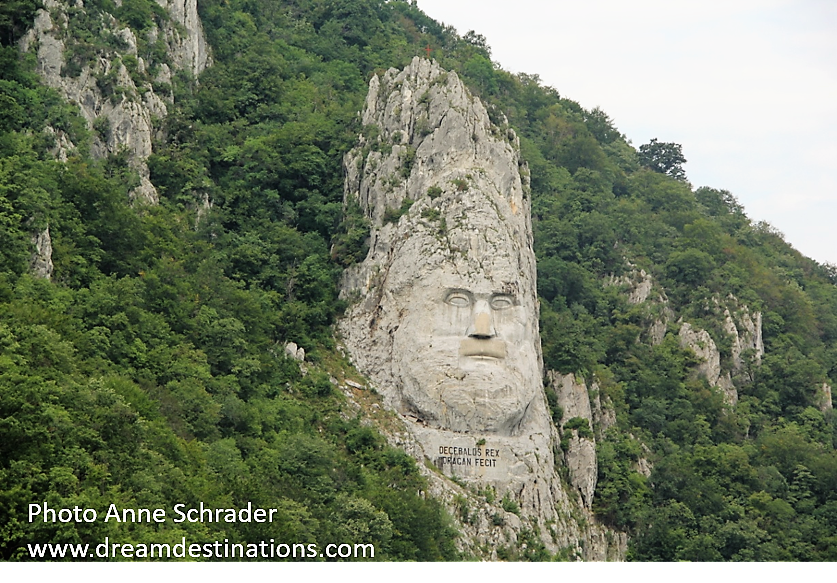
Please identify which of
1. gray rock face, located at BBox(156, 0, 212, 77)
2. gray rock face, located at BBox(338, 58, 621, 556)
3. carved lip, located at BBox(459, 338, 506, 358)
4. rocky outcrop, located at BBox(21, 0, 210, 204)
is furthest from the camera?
gray rock face, located at BBox(156, 0, 212, 77)

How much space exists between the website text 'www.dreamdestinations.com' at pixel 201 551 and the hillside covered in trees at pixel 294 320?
41 centimetres

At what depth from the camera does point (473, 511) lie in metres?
49.4

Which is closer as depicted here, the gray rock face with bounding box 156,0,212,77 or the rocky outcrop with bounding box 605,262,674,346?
the gray rock face with bounding box 156,0,212,77

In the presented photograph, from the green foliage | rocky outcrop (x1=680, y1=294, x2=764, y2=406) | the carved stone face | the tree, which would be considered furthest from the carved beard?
the tree

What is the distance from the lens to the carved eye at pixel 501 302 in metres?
54.2

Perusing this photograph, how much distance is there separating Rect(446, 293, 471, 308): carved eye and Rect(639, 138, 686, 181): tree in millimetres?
49335

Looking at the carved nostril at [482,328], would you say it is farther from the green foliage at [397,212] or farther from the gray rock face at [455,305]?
the green foliage at [397,212]

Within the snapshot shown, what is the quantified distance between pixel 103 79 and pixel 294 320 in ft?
48.4

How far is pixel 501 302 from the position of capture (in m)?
54.2

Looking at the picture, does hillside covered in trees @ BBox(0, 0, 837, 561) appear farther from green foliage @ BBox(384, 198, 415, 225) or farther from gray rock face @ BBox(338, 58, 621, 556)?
gray rock face @ BBox(338, 58, 621, 556)

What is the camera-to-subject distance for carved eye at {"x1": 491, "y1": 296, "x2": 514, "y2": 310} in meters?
54.2

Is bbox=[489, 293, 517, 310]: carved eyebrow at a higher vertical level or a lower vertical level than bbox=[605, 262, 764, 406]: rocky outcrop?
lower

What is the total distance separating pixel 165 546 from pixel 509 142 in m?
34.7
